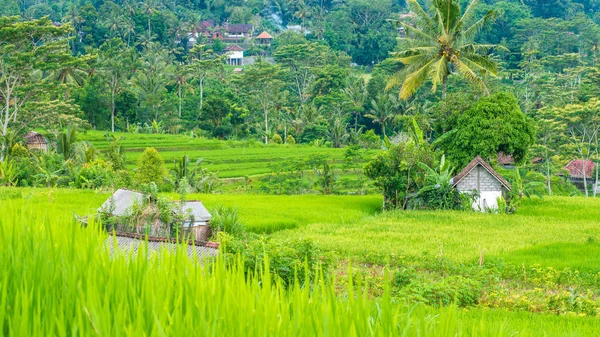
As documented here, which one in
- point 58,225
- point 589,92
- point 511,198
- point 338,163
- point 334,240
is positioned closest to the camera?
point 58,225

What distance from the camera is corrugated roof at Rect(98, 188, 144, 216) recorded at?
36.0ft

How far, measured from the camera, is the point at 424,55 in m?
20.8

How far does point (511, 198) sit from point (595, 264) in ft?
23.3

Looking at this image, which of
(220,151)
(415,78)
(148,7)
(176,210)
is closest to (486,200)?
(415,78)

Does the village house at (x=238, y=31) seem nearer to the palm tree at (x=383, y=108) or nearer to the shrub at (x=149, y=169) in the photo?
the palm tree at (x=383, y=108)

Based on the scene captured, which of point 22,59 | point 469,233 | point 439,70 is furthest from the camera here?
point 22,59

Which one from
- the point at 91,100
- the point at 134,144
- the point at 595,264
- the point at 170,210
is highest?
the point at 91,100

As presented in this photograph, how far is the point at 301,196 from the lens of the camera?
1988cm

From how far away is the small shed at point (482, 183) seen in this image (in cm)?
1738

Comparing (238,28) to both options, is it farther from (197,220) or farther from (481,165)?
(197,220)

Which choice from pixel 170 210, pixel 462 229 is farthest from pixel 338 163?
pixel 170 210

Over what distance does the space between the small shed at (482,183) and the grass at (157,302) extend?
15.1 metres

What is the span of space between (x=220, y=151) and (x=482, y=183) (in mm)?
18378

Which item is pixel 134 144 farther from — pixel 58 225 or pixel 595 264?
pixel 58 225
